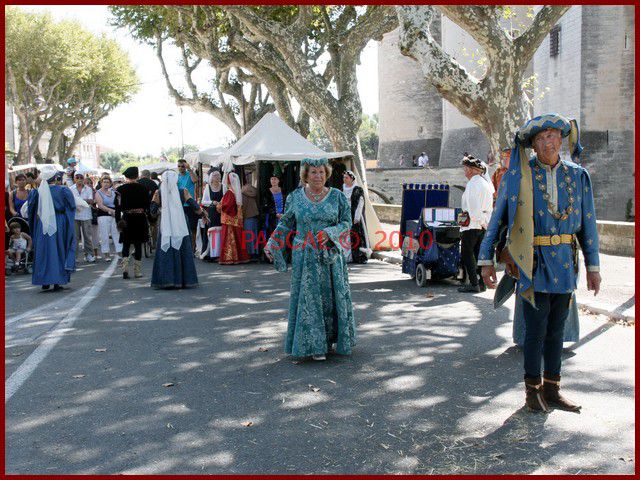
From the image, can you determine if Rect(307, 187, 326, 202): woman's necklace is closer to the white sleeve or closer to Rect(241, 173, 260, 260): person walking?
the white sleeve

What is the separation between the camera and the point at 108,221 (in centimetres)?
1711

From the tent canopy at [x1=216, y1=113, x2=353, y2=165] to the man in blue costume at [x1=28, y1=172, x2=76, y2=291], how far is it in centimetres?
477

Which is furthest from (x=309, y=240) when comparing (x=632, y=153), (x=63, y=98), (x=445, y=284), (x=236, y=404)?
(x=63, y=98)

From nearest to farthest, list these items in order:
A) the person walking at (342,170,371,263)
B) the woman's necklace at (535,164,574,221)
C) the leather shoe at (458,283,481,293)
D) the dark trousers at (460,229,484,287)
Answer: the woman's necklace at (535,164,574,221) < the dark trousers at (460,229,484,287) < the leather shoe at (458,283,481,293) < the person walking at (342,170,371,263)

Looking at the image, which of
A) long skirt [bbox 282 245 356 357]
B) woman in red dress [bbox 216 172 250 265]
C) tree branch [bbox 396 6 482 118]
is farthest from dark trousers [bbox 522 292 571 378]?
woman in red dress [bbox 216 172 250 265]

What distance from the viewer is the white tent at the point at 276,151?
16203 mm

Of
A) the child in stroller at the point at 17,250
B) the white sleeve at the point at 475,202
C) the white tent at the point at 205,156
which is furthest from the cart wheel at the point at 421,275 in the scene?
the white tent at the point at 205,156

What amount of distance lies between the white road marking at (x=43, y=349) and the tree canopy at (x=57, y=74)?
3378cm

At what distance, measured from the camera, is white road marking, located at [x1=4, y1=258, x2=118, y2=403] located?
243 inches

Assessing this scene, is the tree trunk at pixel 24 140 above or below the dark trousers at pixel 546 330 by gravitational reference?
above

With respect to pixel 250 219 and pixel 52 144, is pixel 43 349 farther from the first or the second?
pixel 52 144

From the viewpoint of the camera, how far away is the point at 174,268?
11.9 meters

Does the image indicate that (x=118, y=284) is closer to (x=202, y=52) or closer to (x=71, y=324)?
(x=71, y=324)

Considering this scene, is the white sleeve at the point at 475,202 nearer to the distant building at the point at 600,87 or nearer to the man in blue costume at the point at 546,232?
the man in blue costume at the point at 546,232
